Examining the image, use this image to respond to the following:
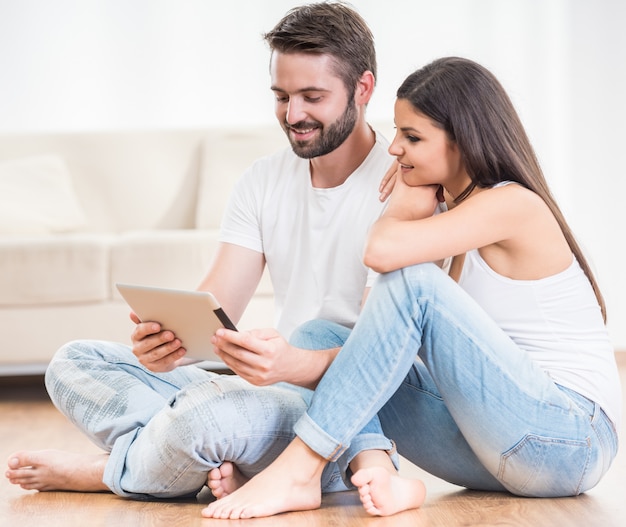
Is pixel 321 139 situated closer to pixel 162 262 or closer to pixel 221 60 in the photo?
pixel 162 262

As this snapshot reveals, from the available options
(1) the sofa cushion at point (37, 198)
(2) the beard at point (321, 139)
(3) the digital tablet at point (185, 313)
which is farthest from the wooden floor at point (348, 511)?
(1) the sofa cushion at point (37, 198)

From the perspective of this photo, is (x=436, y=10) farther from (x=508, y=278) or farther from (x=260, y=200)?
(x=508, y=278)

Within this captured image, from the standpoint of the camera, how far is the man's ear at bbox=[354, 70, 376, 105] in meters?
2.03

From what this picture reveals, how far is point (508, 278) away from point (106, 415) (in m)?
0.77

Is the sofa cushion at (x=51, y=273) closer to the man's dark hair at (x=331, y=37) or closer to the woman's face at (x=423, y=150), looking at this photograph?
the man's dark hair at (x=331, y=37)

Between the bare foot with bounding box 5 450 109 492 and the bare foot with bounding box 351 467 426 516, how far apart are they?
0.51 metres

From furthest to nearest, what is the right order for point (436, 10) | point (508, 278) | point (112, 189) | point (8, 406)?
point (436, 10) → point (112, 189) → point (8, 406) → point (508, 278)

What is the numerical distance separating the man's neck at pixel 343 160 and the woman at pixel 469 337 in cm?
31

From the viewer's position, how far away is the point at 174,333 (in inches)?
65.8

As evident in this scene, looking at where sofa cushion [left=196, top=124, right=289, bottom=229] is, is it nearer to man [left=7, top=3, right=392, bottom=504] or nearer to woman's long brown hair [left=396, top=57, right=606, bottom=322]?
man [left=7, top=3, right=392, bottom=504]

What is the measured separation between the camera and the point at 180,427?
1.61 metres

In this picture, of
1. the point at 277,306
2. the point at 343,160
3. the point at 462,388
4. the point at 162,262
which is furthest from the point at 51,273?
the point at 462,388

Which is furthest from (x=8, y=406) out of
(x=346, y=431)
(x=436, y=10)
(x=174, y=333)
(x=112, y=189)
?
(x=436, y=10)

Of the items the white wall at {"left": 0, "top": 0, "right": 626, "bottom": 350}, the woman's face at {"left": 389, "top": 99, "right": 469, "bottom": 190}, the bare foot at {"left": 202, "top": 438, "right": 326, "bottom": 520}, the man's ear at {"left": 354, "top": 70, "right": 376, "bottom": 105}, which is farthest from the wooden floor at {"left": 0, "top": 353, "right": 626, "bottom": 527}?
the white wall at {"left": 0, "top": 0, "right": 626, "bottom": 350}
